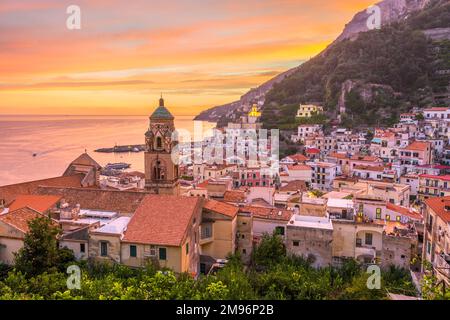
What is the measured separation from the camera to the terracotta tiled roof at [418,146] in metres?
39.1

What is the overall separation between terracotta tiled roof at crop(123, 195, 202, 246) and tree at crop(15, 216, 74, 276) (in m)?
2.57

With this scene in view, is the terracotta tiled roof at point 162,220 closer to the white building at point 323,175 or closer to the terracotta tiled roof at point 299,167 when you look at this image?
the terracotta tiled roof at point 299,167

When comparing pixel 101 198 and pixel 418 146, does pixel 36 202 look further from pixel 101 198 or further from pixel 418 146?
pixel 418 146

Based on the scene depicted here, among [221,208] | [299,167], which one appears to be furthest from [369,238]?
[299,167]

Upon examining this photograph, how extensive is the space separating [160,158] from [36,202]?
6.83m

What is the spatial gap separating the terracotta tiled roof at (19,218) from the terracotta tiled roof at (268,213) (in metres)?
9.51

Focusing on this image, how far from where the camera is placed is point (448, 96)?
57750mm

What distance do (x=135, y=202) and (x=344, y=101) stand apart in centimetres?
4971

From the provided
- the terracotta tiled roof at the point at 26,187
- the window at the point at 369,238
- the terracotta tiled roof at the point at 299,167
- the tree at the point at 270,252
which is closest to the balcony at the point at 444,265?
the window at the point at 369,238

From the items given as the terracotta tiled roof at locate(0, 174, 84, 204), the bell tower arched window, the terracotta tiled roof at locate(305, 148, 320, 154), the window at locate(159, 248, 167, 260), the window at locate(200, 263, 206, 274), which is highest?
the bell tower arched window

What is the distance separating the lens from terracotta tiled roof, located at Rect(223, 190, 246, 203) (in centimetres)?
2511

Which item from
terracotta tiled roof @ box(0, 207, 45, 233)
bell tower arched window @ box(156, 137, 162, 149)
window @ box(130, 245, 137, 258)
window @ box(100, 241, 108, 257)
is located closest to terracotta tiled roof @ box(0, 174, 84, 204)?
terracotta tiled roof @ box(0, 207, 45, 233)

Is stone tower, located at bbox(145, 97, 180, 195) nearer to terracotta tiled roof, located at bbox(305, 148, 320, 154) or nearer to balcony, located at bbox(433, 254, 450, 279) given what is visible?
balcony, located at bbox(433, 254, 450, 279)
